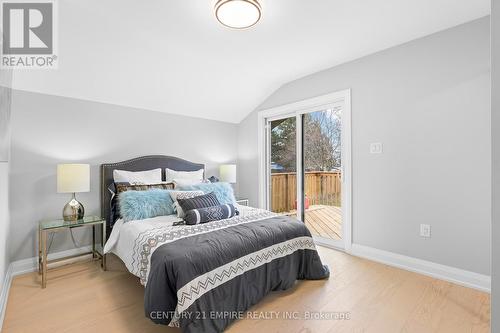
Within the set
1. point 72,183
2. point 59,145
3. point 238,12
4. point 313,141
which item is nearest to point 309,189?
point 313,141

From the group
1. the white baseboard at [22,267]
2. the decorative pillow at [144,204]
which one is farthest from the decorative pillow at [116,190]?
the white baseboard at [22,267]

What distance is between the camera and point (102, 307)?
193cm

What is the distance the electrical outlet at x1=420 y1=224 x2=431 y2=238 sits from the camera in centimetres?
247

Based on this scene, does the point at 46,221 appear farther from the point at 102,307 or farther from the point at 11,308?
the point at 102,307

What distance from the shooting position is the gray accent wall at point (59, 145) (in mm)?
2525

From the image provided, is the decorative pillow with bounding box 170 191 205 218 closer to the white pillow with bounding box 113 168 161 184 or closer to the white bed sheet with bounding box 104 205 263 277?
the white bed sheet with bounding box 104 205 263 277

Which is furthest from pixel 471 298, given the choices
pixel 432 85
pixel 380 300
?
pixel 432 85

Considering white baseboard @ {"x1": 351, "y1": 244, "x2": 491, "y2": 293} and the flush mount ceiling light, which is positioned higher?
the flush mount ceiling light

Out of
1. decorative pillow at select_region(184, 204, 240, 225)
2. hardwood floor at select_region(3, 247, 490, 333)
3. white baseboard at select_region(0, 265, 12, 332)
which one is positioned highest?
decorative pillow at select_region(184, 204, 240, 225)

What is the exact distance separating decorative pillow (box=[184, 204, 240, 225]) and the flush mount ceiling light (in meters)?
1.72

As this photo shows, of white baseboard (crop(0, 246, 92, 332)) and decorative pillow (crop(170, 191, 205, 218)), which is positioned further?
decorative pillow (crop(170, 191, 205, 218))

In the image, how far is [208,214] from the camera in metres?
2.34

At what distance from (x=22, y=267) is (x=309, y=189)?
359 centimetres

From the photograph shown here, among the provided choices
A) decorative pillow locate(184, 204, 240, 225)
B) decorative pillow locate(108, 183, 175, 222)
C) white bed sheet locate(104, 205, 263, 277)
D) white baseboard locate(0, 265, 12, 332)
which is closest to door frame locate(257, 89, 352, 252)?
white bed sheet locate(104, 205, 263, 277)
